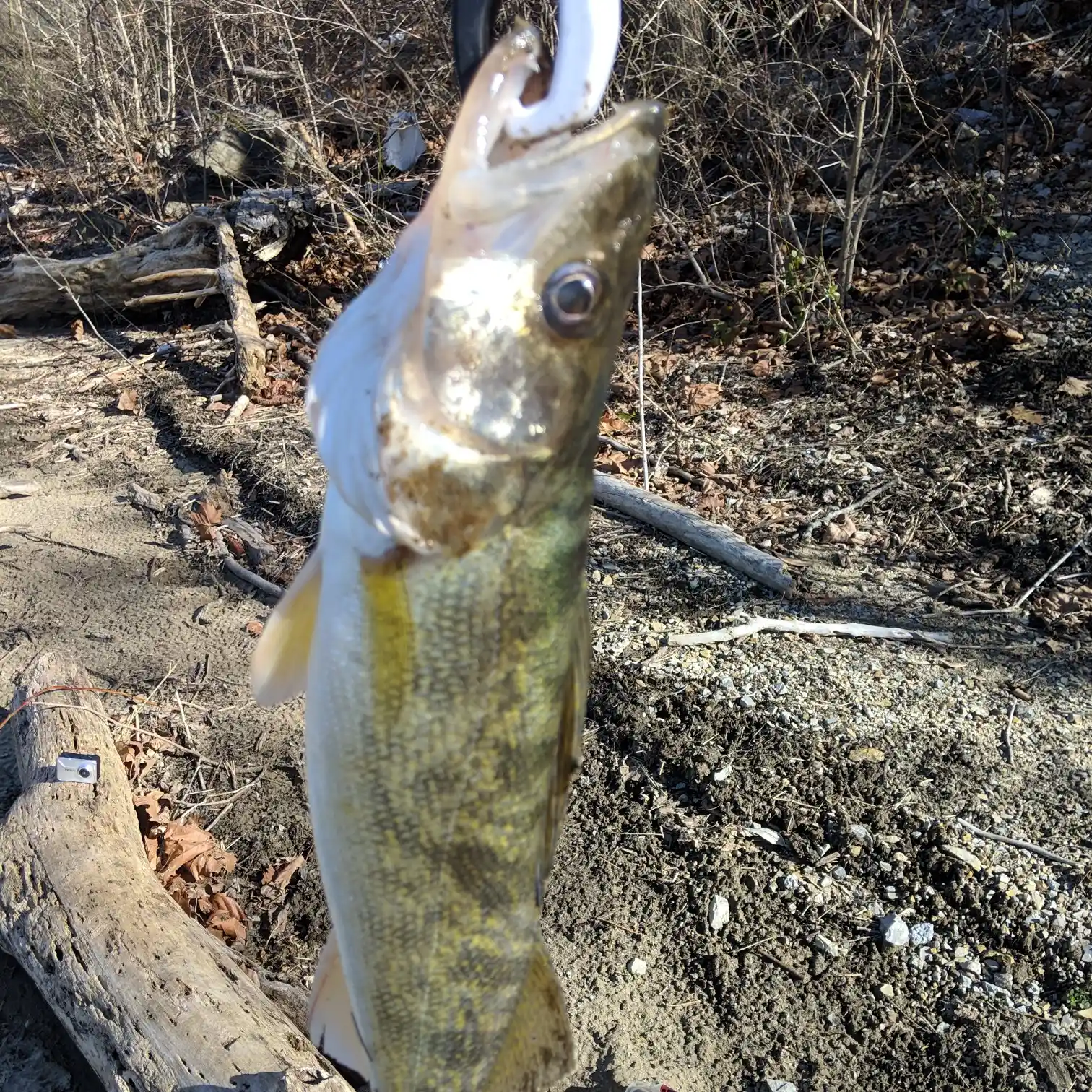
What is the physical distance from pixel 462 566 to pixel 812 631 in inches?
140

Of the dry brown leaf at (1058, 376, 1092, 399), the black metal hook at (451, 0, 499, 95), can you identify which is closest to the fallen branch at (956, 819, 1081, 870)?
the black metal hook at (451, 0, 499, 95)

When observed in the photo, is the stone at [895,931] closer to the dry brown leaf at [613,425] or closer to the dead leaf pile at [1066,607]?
the dead leaf pile at [1066,607]

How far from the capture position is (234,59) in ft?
32.7

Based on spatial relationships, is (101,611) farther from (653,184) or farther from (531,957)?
(653,184)

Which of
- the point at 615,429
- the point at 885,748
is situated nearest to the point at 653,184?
the point at 885,748

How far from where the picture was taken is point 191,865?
3.79 metres

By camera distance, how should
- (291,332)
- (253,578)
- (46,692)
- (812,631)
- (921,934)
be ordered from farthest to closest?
1. (291,332)
2. (253,578)
3. (812,631)
4. (46,692)
5. (921,934)

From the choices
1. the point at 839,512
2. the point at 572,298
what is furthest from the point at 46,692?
the point at 839,512

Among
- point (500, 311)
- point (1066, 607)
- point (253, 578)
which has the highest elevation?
point (500, 311)

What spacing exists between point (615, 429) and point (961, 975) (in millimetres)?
4237

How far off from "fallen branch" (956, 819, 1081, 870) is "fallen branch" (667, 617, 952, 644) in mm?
1110

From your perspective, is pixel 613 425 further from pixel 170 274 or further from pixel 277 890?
pixel 170 274

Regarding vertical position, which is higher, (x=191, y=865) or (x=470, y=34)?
(x=470, y=34)

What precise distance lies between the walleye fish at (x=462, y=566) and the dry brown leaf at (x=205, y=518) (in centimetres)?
458
